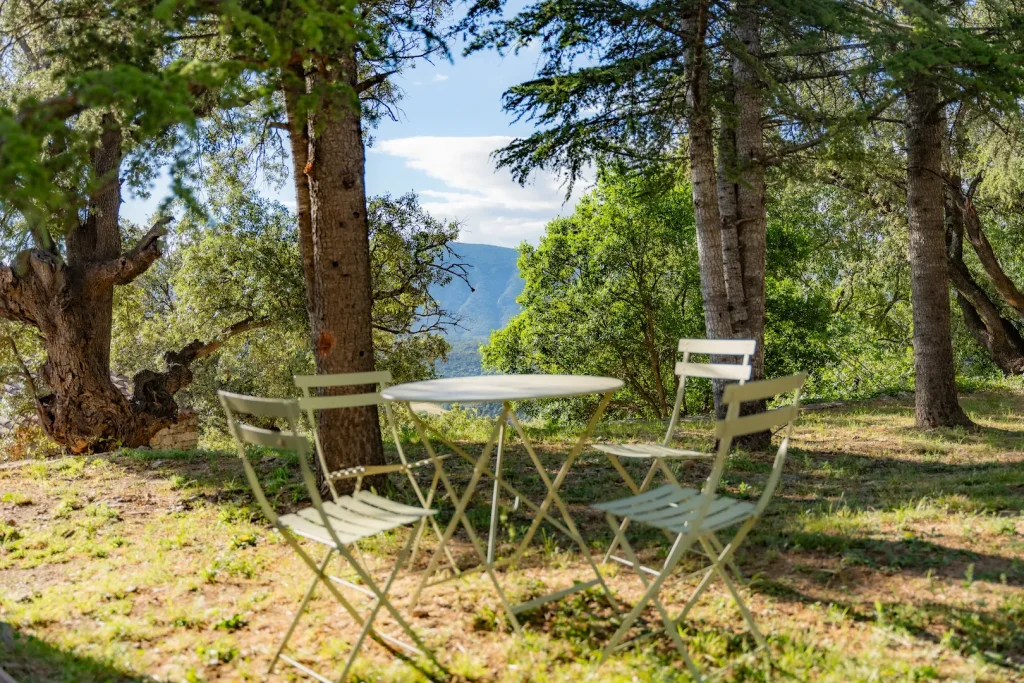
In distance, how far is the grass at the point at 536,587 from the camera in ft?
10.5

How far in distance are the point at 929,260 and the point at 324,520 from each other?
26.2 feet

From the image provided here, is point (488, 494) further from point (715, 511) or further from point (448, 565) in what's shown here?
point (715, 511)

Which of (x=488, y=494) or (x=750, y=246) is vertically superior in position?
(x=750, y=246)

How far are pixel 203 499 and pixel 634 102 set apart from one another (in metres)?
4.98

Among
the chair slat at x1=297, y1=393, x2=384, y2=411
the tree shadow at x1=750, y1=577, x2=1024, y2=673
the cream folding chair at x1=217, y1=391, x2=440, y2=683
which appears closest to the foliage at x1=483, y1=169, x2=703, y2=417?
the tree shadow at x1=750, y1=577, x2=1024, y2=673

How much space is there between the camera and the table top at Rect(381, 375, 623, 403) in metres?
3.38

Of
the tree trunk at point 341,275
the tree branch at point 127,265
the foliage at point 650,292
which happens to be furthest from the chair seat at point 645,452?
the foliage at point 650,292

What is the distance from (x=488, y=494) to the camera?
586 cm

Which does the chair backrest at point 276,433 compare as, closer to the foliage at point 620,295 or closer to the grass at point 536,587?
the grass at point 536,587

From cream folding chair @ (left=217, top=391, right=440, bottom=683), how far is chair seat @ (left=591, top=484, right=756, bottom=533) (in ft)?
2.67

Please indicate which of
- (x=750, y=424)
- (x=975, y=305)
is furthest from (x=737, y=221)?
(x=975, y=305)

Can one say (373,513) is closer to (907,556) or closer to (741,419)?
(741,419)

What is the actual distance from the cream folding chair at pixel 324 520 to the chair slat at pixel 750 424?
1189 millimetres

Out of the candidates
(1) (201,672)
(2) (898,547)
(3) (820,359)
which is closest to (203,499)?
(1) (201,672)
